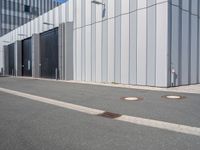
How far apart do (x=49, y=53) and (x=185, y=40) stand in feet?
55.9

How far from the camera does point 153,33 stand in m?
17.1

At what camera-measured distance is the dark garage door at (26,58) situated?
36.3 metres

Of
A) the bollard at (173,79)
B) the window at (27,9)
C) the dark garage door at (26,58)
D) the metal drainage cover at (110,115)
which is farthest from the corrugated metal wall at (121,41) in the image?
the window at (27,9)

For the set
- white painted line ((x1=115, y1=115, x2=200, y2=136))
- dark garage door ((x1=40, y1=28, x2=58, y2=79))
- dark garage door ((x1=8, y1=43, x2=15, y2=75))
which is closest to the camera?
white painted line ((x1=115, y1=115, x2=200, y2=136))

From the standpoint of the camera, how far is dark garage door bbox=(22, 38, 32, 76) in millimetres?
36306

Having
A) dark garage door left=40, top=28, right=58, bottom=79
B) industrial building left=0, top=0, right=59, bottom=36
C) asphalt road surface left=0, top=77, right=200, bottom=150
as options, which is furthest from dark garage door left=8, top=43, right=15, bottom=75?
asphalt road surface left=0, top=77, right=200, bottom=150

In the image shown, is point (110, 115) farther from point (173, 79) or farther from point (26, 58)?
point (26, 58)

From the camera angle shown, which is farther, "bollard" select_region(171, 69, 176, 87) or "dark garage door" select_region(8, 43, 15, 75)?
"dark garage door" select_region(8, 43, 15, 75)

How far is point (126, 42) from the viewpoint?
19.2m

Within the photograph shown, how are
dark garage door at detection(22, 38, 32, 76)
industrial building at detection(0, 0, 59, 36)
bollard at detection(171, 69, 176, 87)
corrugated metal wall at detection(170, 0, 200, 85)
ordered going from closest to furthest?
bollard at detection(171, 69, 176, 87)
corrugated metal wall at detection(170, 0, 200, 85)
dark garage door at detection(22, 38, 32, 76)
industrial building at detection(0, 0, 59, 36)

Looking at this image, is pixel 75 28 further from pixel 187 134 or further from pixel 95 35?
pixel 187 134

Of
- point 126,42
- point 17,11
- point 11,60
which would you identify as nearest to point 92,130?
point 126,42

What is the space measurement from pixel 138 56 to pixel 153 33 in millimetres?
2032

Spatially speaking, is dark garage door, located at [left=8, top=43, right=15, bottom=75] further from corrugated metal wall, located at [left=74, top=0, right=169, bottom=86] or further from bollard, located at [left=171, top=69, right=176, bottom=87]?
bollard, located at [left=171, top=69, right=176, bottom=87]
